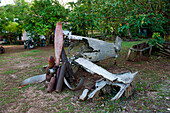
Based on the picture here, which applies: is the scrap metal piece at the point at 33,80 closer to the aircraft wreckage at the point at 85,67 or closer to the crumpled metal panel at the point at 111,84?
the aircraft wreckage at the point at 85,67

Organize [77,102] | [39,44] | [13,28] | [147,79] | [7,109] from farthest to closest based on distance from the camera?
[13,28] < [39,44] < [147,79] < [77,102] < [7,109]

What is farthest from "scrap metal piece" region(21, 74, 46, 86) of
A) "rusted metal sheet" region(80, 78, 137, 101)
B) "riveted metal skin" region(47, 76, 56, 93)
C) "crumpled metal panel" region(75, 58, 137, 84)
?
"rusted metal sheet" region(80, 78, 137, 101)

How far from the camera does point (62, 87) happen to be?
4.66 metres

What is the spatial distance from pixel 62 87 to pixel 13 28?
59.0ft

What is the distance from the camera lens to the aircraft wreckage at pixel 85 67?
3.86 m

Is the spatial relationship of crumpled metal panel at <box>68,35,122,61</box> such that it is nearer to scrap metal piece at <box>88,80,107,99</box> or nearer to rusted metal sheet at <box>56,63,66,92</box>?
rusted metal sheet at <box>56,63,66,92</box>

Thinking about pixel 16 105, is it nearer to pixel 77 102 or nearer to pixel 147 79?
pixel 77 102

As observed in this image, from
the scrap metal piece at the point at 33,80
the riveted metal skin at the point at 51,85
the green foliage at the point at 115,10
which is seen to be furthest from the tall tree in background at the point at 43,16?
the riveted metal skin at the point at 51,85

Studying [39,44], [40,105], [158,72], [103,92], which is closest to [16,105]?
[40,105]

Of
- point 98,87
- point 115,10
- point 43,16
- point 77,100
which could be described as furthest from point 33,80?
point 43,16

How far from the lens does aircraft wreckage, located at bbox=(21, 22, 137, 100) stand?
3864 millimetres

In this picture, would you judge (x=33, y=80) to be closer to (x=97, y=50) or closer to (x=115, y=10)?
(x=97, y=50)

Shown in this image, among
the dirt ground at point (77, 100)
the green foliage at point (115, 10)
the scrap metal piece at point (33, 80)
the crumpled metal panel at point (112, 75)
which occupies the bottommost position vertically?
the dirt ground at point (77, 100)

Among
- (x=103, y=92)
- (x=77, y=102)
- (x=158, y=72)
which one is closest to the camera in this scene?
(x=77, y=102)
